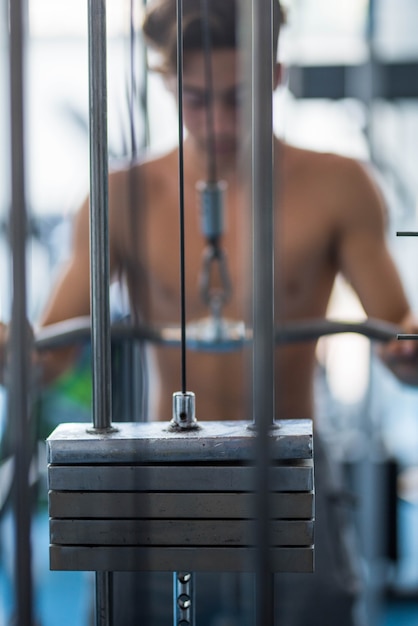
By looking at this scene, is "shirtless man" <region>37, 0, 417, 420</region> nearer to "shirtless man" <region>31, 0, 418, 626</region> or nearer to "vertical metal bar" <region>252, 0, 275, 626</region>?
"shirtless man" <region>31, 0, 418, 626</region>

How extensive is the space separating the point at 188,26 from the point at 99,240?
0.70m

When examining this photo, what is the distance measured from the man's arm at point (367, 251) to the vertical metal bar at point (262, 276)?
80cm

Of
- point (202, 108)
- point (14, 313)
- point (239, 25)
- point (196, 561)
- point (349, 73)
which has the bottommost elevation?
point (196, 561)

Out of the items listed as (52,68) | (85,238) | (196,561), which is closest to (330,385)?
(52,68)

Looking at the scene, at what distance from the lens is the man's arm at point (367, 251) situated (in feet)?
4.12

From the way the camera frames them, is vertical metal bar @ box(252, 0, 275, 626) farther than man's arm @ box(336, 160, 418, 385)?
No

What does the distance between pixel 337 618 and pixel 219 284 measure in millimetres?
512

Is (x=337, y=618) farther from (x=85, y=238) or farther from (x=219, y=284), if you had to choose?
(x=85, y=238)

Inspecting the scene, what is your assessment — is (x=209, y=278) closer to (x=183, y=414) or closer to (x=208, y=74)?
(x=208, y=74)

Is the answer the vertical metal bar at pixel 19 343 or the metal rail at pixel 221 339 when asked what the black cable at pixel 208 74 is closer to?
the metal rail at pixel 221 339

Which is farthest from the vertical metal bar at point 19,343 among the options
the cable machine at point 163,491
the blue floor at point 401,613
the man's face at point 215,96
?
the blue floor at point 401,613

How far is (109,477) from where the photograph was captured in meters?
0.43

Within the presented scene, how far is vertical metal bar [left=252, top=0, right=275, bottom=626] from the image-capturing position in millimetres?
387

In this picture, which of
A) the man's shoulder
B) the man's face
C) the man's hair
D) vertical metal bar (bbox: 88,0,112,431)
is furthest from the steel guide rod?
the man's shoulder
